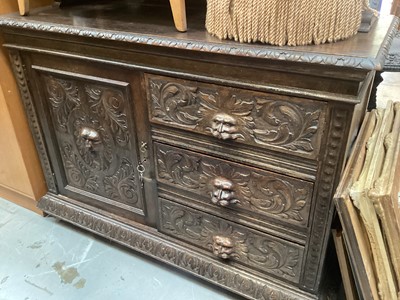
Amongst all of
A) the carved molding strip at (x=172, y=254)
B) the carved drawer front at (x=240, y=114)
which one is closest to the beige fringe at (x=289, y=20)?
the carved drawer front at (x=240, y=114)

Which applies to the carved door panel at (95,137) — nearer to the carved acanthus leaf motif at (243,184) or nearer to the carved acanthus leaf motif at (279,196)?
the carved acanthus leaf motif at (243,184)

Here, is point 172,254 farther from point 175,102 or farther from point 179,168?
point 175,102

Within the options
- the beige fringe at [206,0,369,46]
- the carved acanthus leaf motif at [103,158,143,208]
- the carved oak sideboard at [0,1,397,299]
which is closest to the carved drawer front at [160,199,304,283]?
the carved oak sideboard at [0,1,397,299]

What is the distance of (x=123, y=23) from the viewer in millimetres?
1022

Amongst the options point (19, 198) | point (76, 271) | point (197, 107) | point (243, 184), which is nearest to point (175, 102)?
point (197, 107)

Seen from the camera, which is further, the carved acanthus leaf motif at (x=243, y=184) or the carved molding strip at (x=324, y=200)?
the carved acanthus leaf motif at (x=243, y=184)

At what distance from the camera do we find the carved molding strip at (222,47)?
0.71m

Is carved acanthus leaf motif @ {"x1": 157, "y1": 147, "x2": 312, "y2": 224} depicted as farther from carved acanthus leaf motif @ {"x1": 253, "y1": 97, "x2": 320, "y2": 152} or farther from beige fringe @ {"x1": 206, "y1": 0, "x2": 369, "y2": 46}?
beige fringe @ {"x1": 206, "y1": 0, "x2": 369, "y2": 46}

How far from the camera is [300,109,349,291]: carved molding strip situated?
792mm

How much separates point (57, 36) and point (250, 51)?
0.57m

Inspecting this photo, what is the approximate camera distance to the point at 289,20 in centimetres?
77

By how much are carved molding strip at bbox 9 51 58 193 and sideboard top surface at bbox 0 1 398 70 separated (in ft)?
0.44

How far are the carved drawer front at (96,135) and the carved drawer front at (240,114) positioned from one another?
0.14 metres

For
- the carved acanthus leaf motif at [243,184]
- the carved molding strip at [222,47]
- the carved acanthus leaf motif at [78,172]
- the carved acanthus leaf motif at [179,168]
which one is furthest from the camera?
the carved acanthus leaf motif at [78,172]
